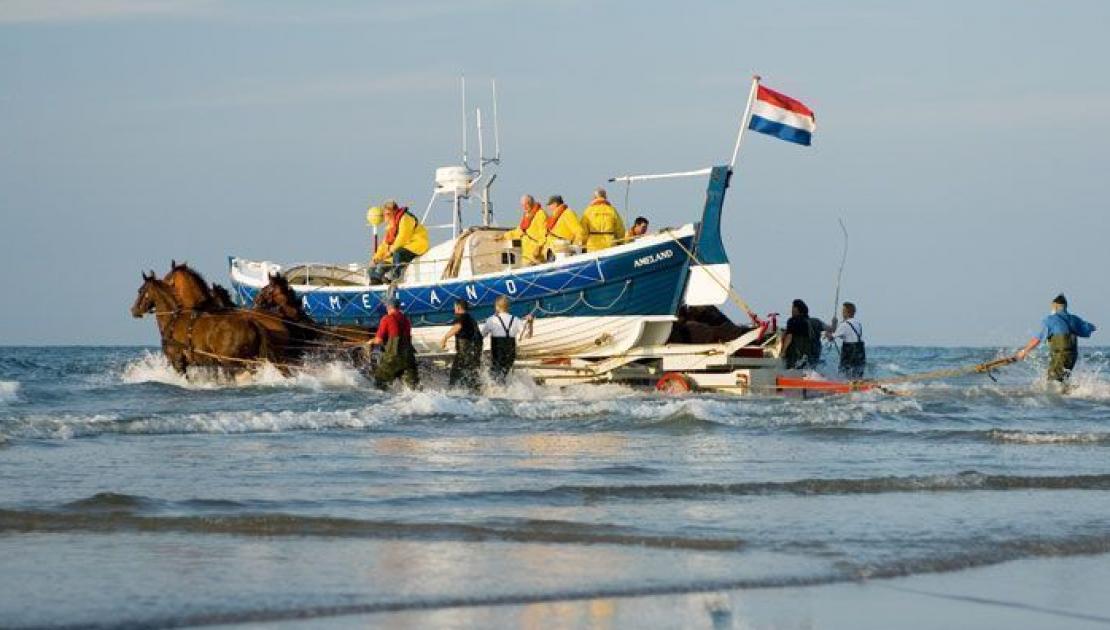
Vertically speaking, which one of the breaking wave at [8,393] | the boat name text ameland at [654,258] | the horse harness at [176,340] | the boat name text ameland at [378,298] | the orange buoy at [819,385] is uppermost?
the boat name text ameland at [654,258]

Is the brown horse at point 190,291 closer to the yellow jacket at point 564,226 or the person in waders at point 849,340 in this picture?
the yellow jacket at point 564,226

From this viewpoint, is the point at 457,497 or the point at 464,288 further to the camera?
the point at 464,288

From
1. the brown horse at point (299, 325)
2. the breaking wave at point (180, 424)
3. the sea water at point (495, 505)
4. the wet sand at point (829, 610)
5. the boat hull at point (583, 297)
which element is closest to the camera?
the wet sand at point (829, 610)

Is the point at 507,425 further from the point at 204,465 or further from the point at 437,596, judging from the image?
the point at 437,596

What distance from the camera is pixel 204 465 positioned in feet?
42.4

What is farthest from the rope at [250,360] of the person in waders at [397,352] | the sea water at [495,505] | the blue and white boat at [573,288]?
the sea water at [495,505]

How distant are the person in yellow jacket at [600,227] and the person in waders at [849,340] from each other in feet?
12.4

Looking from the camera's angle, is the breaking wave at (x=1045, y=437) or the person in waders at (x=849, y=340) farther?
the person in waders at (x=849, y=340)

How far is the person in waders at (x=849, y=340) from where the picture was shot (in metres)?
26.0

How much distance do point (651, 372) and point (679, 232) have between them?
7.35 ft

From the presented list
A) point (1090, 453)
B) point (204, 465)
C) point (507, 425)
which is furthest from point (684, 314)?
point (204, 465)

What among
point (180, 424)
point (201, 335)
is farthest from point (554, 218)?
point (180, 424)

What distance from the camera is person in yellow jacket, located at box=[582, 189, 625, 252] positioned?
86.4 feet

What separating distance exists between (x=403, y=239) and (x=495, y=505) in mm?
18352
